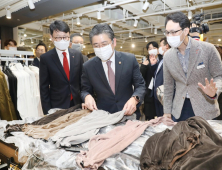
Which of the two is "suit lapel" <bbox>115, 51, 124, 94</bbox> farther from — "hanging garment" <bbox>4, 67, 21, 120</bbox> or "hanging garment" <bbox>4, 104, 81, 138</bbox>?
"hanging garment" <bbox>4, 67, 21, 120</bbox>

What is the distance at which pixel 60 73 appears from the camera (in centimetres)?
234

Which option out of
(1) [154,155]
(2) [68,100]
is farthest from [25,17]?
(1) [154,155]

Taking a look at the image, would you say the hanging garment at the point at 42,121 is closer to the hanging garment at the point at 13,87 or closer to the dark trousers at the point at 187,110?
the dark trousers at the point at 187,110

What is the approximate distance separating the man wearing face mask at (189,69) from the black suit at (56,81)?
3.76 feet

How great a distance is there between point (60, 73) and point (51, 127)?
0.97 m

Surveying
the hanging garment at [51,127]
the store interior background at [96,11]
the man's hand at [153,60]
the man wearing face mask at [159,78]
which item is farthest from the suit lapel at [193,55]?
the store interior background at [96,11]

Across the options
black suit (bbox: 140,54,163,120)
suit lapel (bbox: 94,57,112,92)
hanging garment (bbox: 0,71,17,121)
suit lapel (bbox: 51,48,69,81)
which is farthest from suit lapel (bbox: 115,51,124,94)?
black suit (bbox: 140,54,163,120)

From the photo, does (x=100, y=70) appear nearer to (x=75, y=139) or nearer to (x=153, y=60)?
(x=75, y=139)

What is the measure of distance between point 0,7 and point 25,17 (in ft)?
4.49

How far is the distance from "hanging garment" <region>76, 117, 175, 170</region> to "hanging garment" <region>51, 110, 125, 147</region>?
0.14 m

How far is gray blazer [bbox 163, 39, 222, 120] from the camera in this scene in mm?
1765

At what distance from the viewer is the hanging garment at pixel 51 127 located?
4.49 feet

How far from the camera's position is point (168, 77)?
6.70 ft

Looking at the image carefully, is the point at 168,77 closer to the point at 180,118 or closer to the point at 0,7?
the point at 180,118
